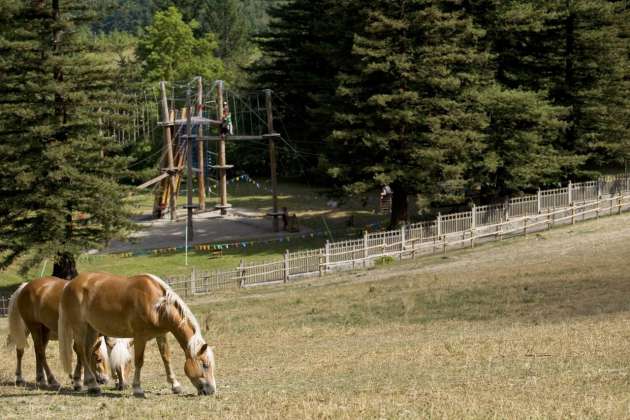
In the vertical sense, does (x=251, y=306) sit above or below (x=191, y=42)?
below

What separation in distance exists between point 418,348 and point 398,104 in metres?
28.9

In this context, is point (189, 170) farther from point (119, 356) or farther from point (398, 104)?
point (119, 356)

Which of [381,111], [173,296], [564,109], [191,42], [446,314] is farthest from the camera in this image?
[191,42]

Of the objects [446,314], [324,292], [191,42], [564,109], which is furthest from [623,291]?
[191,42]

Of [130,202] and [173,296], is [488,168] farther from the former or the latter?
[173,296]

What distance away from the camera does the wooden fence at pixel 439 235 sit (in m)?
38.1

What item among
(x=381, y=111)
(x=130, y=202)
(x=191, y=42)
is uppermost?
(x=191, y=42)

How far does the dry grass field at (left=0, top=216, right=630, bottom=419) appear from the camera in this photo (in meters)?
13.8

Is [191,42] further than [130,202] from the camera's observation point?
Yes

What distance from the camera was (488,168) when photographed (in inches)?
1930

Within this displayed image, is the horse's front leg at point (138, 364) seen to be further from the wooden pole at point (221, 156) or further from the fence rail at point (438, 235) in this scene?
the wooden pole at point (221, 156)

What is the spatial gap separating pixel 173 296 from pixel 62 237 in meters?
23.0

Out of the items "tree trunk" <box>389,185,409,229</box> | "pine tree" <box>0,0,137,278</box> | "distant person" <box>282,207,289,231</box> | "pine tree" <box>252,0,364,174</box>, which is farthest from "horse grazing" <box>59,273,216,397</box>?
"pine tree" <box>252,0,364,174</box>

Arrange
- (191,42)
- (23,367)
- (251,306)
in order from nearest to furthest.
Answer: (23,367), (251,306), (191,42)
